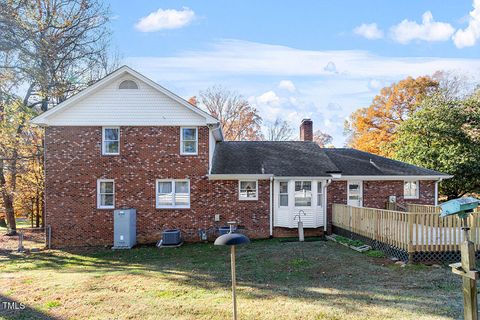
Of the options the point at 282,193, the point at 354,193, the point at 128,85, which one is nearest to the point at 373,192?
the point at 354,193

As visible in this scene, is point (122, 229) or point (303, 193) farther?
point (303, 193)

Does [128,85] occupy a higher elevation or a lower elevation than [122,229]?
higher

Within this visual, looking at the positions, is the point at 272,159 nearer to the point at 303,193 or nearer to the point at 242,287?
the point at 303,193

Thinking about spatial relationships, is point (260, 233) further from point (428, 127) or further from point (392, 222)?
point (428, 127)

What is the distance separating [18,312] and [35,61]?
10.5m

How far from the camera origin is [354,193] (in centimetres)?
1733

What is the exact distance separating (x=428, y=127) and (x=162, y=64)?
17.9 meters

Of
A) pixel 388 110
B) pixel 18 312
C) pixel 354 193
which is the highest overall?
pixel 388 110

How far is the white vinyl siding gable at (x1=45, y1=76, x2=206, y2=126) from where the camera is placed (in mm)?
15695

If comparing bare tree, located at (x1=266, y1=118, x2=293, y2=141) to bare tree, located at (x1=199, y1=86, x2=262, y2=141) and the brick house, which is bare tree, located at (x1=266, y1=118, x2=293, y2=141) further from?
the brick house

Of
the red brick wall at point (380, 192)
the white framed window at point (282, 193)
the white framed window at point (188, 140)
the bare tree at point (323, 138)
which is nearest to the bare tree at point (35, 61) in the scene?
the white framed window at point (188, 140)

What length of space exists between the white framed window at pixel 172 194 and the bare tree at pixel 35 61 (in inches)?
260

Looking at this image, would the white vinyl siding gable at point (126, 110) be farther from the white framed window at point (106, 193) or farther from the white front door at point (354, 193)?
the white front door at point (354, 193)

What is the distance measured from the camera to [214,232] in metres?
15.9
